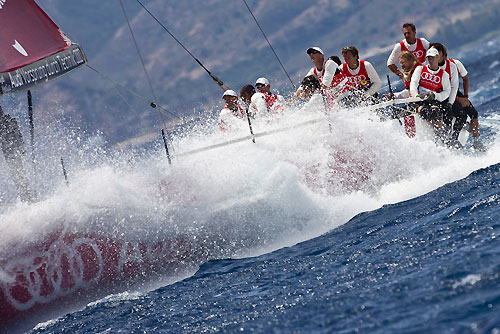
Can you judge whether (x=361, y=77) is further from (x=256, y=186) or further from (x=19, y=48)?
(x=19, y=48)

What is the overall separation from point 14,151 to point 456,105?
4.70m

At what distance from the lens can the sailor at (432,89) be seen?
7.10 metres

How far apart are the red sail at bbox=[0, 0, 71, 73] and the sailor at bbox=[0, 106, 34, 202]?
613 millimetres

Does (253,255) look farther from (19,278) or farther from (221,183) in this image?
(19,278)

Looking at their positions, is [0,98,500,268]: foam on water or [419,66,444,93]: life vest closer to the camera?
[0,98,500,268]: foam on water

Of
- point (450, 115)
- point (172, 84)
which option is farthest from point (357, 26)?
point (450, 115)

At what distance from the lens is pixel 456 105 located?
24.7ft

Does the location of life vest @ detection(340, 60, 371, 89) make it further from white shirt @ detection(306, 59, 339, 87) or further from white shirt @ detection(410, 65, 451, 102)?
white shirt @ detection(410, 65, 451, 102)

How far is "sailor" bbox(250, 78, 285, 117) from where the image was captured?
738 centimetres

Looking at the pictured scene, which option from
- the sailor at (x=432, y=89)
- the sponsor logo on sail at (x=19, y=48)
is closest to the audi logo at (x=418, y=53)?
the sailor at (x=432, y=89)

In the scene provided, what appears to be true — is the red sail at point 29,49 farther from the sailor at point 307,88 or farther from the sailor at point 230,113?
Result: the sailor at point 307,88

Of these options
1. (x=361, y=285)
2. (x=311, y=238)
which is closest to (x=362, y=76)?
(x=311, y=238)

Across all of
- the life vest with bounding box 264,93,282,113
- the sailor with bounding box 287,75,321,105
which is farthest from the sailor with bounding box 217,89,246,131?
the sailor with bounding box 287,75,321,105

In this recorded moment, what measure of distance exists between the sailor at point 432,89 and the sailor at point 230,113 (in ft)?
6.21
